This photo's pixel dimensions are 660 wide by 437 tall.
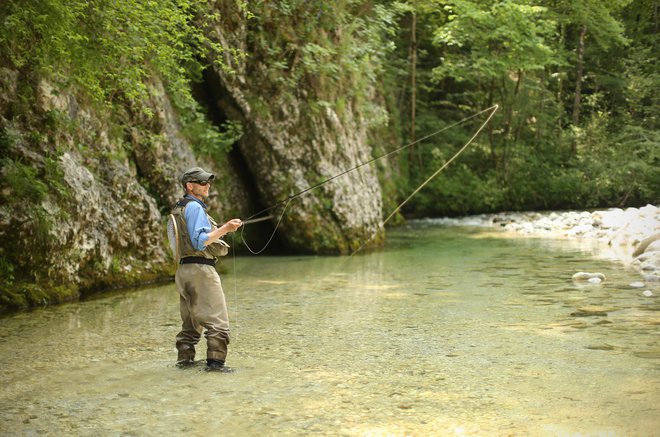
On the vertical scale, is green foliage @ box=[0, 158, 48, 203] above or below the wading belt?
above

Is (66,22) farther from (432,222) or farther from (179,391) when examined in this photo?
(432,222)

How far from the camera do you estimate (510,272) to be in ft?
36.8

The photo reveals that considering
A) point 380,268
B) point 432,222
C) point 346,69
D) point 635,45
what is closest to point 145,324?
point 380,268

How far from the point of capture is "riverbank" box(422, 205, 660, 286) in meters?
11.6

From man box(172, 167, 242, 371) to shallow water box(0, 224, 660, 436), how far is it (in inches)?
8.9

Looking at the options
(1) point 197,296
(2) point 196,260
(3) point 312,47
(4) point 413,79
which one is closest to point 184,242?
(2) point 196,260

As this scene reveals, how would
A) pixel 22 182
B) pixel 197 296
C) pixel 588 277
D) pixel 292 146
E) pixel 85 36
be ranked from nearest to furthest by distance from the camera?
pixel 197 296 → pixel 85 36 → pixel 22 182 → pixel 588 277 → pixel 292 146

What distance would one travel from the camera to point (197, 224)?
17.8ft

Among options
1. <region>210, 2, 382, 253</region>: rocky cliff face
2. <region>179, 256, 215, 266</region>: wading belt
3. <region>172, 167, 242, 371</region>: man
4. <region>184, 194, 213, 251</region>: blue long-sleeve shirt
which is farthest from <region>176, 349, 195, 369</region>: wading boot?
<region>210, 2, 382, 253</region>: rocky cliff face

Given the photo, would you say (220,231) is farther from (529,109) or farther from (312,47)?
(529,109)

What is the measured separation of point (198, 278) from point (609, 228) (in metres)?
14.9

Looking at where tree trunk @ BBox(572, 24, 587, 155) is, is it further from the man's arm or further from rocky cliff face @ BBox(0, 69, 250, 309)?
the man's arm

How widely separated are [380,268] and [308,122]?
12.9 ft

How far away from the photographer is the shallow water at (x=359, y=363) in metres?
4.24
